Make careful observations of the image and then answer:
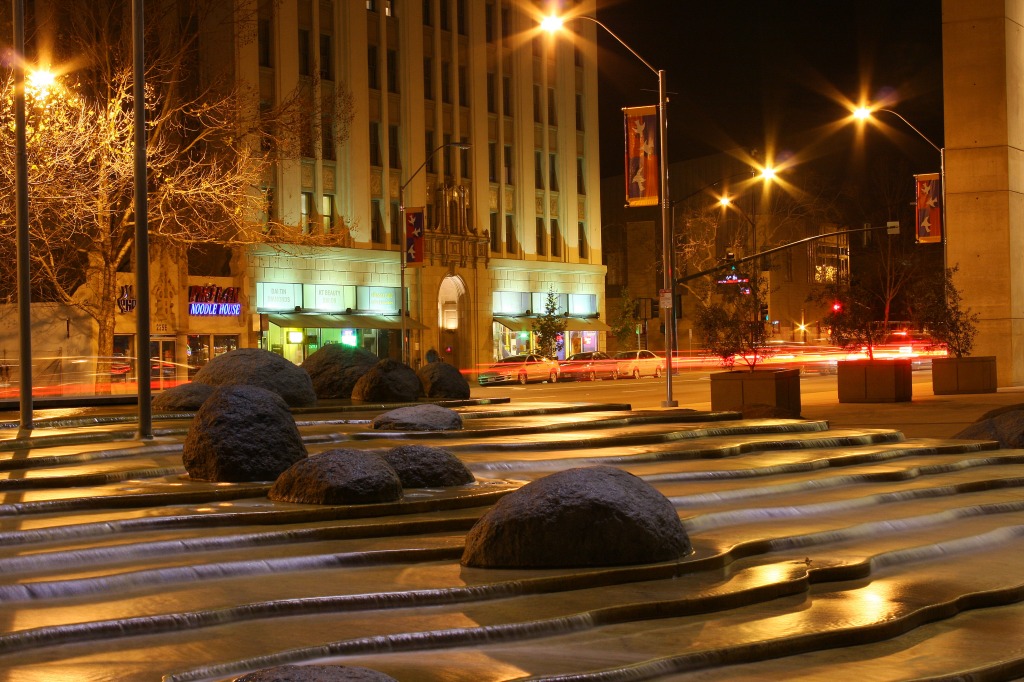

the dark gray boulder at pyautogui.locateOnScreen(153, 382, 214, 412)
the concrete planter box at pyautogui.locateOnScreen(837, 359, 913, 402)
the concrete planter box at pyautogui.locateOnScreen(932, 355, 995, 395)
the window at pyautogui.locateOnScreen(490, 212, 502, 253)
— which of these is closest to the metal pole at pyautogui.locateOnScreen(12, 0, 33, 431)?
the dark gray boulder at pyautogui.locateOnScreen(153, 382, 214, 412)

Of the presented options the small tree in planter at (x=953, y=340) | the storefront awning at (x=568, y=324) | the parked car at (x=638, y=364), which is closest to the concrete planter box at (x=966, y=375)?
the small tree in planter at (x=953, y=340)

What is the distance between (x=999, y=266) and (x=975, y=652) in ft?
97.9

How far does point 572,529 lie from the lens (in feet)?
29.0

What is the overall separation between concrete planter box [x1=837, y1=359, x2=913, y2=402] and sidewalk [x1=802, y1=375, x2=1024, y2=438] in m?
0.41

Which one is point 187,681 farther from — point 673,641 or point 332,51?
point 332,51

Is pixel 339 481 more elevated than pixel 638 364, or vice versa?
pixel 638 364

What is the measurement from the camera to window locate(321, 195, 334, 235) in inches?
2031

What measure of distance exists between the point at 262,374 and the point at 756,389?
33.9 ft

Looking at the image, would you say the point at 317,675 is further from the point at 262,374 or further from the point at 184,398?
the point at 184,398

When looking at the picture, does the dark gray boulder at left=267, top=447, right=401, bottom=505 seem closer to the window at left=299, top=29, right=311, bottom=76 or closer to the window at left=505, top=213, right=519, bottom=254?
the window at left=299, top=29, right=311, bottom=76

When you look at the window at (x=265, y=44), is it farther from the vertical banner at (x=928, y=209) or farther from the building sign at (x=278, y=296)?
the vertical banner at (x=928, y=209)

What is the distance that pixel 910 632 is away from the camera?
25.9 feet

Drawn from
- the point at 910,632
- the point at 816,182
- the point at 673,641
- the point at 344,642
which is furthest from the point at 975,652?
the point at 816,182

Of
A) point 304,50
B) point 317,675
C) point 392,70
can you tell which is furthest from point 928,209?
point 317,675
